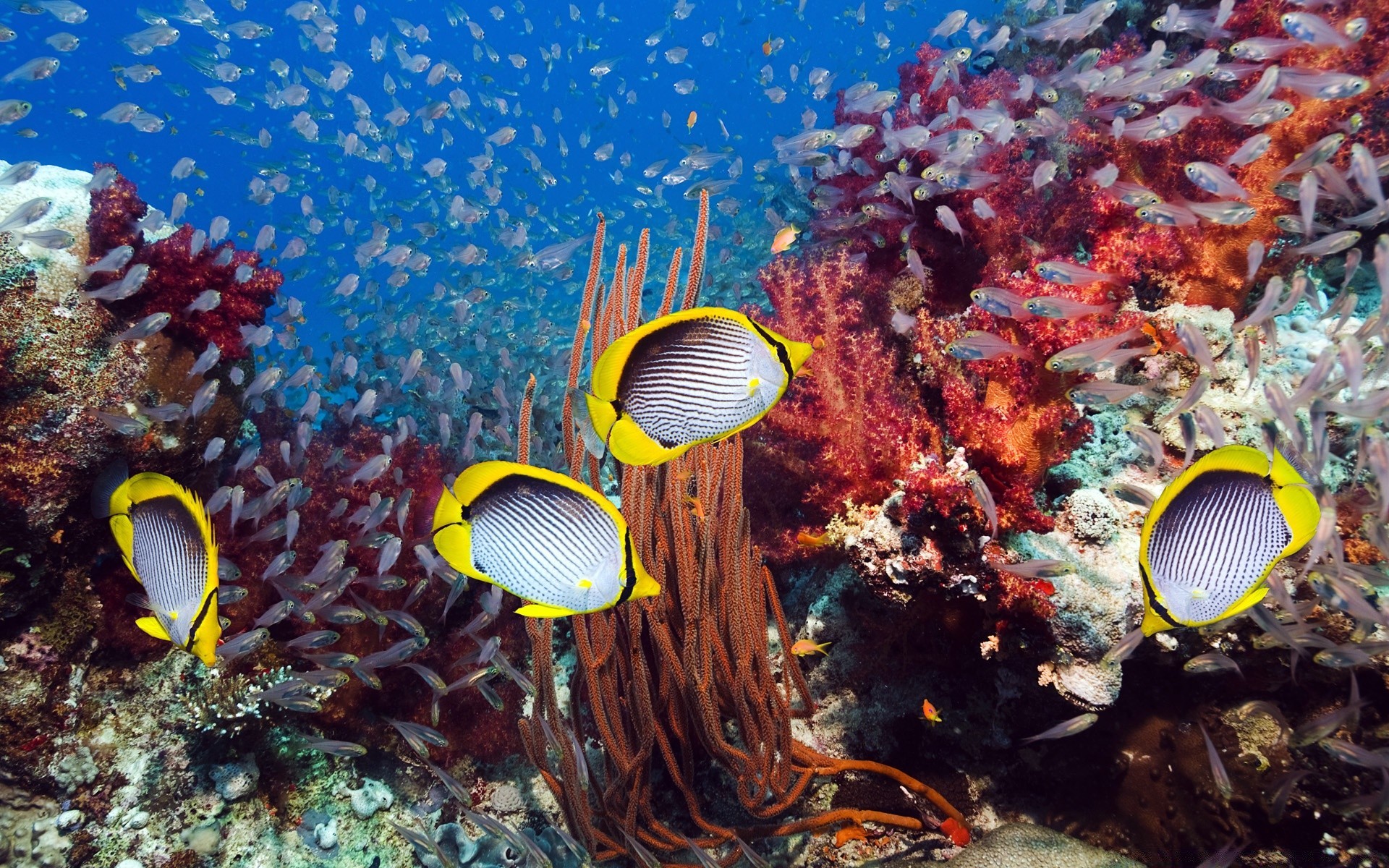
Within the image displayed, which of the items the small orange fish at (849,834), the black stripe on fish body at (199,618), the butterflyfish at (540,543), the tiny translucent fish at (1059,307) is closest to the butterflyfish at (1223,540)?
the butterflyfish at (540,543)

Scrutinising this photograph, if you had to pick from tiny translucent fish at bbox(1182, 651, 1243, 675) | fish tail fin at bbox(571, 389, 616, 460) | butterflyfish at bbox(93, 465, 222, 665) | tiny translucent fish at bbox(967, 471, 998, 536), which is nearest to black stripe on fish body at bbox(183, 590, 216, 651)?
butterflyfish at bbox(93, 465, 222, 665)

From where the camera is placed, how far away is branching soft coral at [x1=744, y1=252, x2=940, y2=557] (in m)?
3.58

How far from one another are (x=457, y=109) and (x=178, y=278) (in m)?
8.62

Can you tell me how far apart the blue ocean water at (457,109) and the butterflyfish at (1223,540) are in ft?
28.6

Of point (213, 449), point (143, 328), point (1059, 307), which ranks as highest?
point (1059, 307)

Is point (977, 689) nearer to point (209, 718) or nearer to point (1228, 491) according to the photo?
point (1228, 491)

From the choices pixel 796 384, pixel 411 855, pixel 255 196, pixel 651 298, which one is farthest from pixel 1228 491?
pixel 651 298

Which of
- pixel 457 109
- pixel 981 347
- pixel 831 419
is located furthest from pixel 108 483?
pixel 457 109

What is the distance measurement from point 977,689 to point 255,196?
9.88 meters

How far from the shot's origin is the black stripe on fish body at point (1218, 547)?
5.36 ft

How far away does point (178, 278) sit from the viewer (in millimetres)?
4355

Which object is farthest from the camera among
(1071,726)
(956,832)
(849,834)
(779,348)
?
(849,834)

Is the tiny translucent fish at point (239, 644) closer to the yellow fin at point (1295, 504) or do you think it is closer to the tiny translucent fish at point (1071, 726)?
the tiny translucent fish at point (1071, 726)

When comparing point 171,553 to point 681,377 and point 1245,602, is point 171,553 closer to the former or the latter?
point 681,377
